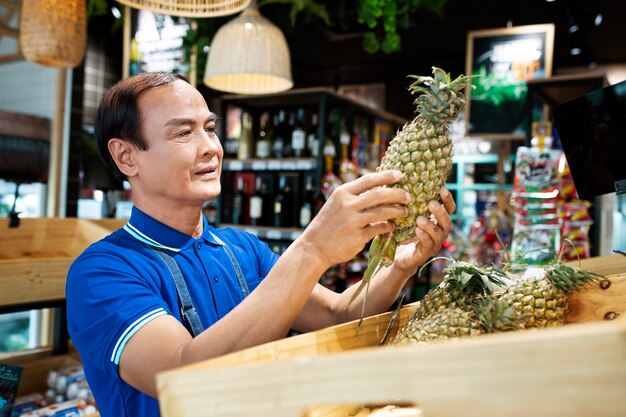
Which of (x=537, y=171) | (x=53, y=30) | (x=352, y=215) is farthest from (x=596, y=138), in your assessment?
(x=53, y=30)

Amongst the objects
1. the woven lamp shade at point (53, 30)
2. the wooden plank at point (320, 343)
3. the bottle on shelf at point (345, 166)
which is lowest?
the wooden plank at point (320, 343)

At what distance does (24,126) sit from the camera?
570cm

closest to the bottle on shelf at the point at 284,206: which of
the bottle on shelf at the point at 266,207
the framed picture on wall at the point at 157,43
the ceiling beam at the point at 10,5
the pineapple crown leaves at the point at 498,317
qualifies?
the bottle on shelf at the point at 266,207

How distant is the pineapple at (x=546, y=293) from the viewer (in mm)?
1218

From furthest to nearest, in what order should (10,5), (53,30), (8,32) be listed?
1. (8,32)
2. (10,5)
3. (53,30)

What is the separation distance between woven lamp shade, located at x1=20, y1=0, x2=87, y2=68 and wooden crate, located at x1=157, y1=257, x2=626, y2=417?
2.99m

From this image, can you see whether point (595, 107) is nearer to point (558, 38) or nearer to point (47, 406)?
point (47, 406)

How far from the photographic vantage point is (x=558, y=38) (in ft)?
26.6

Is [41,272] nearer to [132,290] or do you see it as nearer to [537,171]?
[132,290]

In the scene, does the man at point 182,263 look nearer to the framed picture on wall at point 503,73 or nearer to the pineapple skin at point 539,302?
the pineapple skin at point 539,302

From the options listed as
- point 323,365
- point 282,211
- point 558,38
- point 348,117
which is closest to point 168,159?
point 323,365

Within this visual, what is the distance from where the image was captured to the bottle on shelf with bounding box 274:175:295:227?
5379mm

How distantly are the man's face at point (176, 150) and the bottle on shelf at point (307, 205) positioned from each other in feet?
11.2

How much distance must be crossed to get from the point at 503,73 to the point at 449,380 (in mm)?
6290
